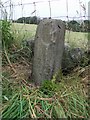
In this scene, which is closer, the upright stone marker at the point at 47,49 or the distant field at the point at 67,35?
the upright stone marker at the point at 47,49

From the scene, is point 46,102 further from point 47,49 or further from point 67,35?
point 67,35

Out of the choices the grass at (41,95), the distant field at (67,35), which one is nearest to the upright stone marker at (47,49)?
the grass at (41,95)

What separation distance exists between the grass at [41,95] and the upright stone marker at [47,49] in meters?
0.13

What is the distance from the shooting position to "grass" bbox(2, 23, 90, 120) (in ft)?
9.53

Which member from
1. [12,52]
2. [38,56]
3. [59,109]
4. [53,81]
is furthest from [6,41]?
[59,109]

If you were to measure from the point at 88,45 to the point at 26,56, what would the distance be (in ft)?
2.67

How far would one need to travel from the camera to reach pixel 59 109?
9.61 feet

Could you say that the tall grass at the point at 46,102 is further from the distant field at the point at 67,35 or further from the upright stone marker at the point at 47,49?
the distant field at the point at 67,35

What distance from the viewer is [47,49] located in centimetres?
338

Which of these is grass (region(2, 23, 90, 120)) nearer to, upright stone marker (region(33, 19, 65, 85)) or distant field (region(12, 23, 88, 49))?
upright stone marker (region(33, 19, 65, 85))

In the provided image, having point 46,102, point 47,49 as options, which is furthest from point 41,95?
point 47,49

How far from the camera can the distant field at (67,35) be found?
4.16 metres

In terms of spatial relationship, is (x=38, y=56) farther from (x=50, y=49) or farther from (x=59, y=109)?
(x=59, y=109)

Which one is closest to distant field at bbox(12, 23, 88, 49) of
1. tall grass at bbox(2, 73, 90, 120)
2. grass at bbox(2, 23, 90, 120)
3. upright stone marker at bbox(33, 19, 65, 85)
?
grass at bbox(2, 23, 90, 120)
